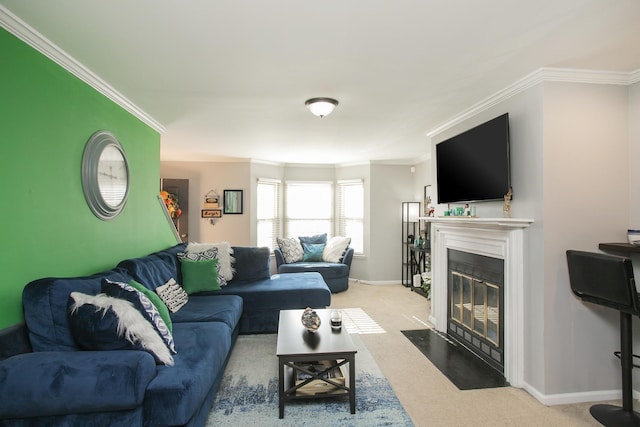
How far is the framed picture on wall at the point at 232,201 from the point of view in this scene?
644 centimetres

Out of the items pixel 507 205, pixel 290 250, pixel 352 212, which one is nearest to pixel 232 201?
pixel 290 250

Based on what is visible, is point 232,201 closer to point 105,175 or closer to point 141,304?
point 105,175

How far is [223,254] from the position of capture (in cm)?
420

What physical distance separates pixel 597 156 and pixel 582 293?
1.03 meters

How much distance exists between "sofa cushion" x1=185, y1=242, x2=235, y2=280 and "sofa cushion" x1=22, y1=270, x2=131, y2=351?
2128 millimetres

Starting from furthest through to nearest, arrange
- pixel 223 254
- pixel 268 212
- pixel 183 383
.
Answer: pixel 268 212 < pixel 223 254 < pixel 183 383

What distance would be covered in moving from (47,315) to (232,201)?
466 centimetres

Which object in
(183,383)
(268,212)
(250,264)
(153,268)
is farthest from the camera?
(268,212)

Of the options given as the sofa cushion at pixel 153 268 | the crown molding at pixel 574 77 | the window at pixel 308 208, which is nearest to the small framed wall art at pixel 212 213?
the window at pixel 308 208

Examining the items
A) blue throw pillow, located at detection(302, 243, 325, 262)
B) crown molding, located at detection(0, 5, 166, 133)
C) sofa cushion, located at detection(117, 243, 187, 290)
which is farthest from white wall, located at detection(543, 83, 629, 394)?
blue throw pillow, located at detection(302, 243, 325, 262)

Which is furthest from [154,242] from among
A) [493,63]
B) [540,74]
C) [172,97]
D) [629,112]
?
[629,112]

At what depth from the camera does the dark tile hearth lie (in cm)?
273

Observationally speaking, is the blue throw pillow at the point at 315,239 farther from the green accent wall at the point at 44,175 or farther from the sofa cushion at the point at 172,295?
the green accent wall at the point at 44,175

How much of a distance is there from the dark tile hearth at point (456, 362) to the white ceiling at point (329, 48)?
2.39 metres
